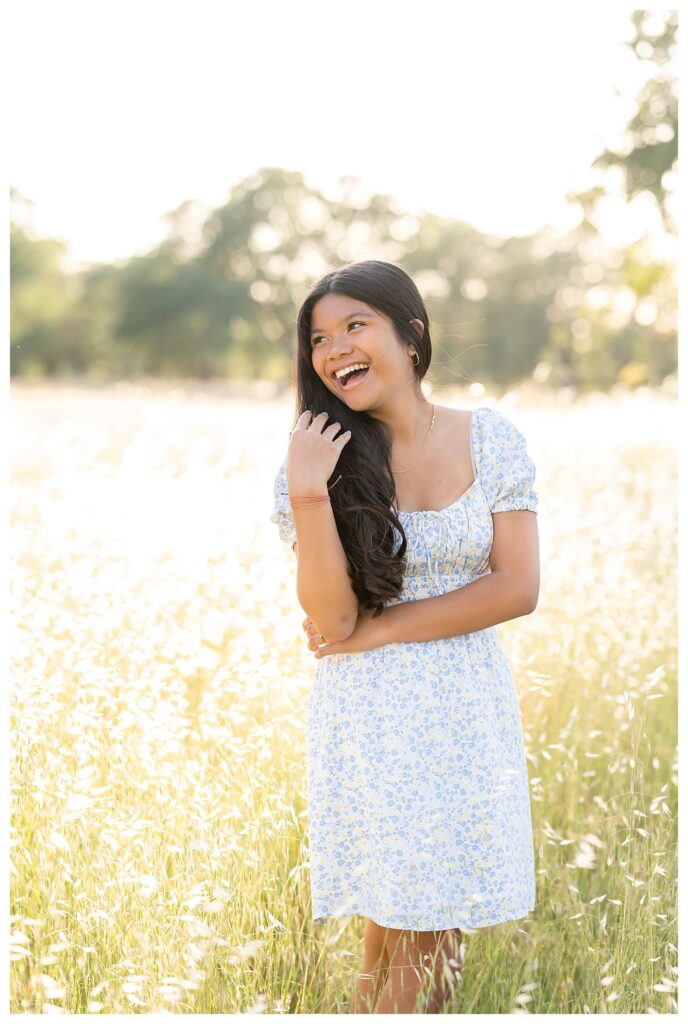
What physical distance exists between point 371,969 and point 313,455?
1.29m

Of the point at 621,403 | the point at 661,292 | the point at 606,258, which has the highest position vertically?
the point at 606,258

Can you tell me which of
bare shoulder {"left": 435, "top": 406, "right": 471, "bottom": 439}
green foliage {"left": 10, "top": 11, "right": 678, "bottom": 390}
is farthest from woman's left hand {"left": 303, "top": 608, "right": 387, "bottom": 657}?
green foliage {"left": 10, "top": 11, "right": 678, "bottom": 390}

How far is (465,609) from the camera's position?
2.29m

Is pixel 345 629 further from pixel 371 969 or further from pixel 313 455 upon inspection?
pixel 371 969

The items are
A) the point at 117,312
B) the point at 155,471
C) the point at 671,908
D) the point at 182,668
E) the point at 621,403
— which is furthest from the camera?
the point at 117,312

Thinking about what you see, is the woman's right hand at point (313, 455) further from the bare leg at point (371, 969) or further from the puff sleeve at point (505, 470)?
the bare leg at point (371, 969)

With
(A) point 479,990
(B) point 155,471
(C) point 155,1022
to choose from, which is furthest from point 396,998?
(B) point 155,471

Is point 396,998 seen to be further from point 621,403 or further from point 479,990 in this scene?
point 621,403

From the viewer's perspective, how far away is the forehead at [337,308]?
2439 mm

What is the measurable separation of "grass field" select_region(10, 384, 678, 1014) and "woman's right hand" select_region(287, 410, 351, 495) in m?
0.92

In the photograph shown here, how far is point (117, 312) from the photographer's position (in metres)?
48.1

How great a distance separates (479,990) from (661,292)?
19633 mm

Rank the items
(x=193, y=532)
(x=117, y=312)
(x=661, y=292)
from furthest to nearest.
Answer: (x=117, y=312)
(x=661, y=292)
(x=193, y=532)

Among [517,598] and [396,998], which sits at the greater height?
[517,598]
